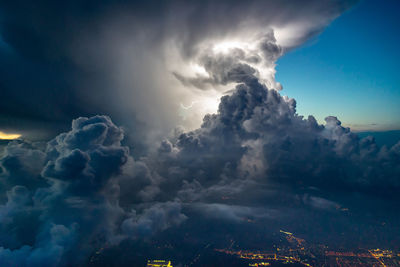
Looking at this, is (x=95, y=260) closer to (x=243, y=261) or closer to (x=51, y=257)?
(x=51, y=257)

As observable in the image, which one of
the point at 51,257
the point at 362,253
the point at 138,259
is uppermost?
the point at 51,257

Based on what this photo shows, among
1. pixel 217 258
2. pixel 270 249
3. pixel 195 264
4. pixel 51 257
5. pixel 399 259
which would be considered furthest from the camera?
pixel 270 249

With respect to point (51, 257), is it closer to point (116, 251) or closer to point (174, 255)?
point (116, 251)

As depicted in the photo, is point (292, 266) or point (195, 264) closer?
point (292, 266)

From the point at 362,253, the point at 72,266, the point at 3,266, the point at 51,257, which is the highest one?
the point at 3,266

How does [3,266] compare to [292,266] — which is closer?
[3,266]

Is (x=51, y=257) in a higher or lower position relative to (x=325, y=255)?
higher

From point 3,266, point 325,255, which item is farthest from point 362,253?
point 3,266

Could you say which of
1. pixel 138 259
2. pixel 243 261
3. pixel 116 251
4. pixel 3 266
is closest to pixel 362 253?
pixel 243 261

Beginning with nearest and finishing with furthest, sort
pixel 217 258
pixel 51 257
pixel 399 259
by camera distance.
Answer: pixel 51 257
pixel 399 259
pixel 217 258
